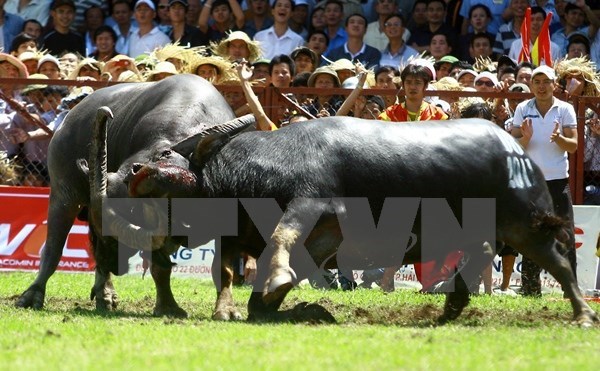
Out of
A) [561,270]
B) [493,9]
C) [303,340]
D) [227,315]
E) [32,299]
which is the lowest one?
[32,299]

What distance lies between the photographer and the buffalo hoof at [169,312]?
27.2ft

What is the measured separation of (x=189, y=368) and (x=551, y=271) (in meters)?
3.45

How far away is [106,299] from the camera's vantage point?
9.16 meters

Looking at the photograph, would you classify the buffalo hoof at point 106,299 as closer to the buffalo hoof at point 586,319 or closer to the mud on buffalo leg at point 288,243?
the mud on buffalo leg at point 288,243

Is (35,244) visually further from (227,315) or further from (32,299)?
(227,315)

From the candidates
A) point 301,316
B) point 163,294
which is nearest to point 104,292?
point 163,294

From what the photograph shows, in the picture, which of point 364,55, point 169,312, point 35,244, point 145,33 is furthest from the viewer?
point 145,33

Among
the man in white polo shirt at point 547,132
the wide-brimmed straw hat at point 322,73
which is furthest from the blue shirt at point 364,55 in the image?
the man in white polo shirt at point 547,132

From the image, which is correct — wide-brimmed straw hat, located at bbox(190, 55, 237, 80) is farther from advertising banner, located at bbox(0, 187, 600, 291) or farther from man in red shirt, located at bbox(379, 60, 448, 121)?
man in red shirt, located at bbox(379, 60, 448, 121)

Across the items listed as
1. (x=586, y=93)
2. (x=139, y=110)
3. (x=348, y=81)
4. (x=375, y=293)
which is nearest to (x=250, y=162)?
(x=139, y=110)

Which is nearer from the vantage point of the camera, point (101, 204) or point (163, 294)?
point (101, 204)

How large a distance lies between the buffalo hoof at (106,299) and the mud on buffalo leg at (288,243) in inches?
73.6

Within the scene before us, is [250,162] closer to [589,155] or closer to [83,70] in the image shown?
[589,155]

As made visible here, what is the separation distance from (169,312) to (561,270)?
9.46 ft
